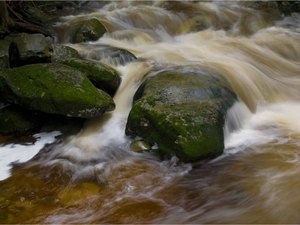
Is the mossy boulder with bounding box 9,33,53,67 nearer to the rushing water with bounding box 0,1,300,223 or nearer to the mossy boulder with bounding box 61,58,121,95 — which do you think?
the mossy boulder with bounding box 61,58,121,95

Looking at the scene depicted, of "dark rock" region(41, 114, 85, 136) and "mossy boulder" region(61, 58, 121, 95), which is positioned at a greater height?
"mossy boulder" region(61, 58, 121, 95)

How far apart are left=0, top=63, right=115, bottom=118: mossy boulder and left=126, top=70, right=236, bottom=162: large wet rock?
2.76 feet

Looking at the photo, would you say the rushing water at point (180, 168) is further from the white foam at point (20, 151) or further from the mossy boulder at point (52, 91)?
the mossy boulder at point (52, 91)

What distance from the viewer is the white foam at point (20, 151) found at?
175 inches

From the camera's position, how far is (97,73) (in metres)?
5.94

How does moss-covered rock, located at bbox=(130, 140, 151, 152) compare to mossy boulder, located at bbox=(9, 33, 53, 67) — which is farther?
mossy boulder, located at bbox=(9, 33, 53, 67)

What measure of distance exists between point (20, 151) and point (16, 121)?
2.34 feet

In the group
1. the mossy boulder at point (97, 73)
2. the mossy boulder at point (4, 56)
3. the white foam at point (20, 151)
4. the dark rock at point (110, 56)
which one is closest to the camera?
the white foam at point (20, 151)

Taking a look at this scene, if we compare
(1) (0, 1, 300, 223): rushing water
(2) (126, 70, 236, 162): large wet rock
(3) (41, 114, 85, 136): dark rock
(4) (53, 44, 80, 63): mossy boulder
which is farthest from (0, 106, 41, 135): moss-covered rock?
(2) (126, 70, 236, 162): large wet rock

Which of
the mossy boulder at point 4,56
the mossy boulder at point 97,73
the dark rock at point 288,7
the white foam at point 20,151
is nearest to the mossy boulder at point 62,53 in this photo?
the mossy boulder at point 97,73

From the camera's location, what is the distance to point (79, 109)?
197 inches

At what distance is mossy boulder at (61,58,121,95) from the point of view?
19.5 feet

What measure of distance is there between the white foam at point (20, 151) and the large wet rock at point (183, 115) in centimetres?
152

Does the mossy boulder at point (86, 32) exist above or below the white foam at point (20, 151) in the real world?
above
